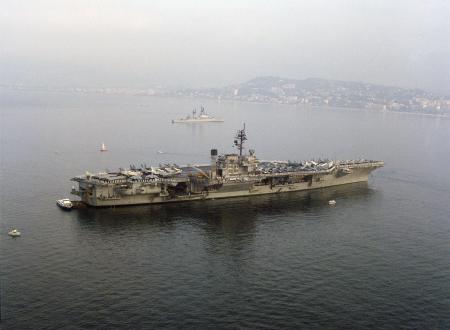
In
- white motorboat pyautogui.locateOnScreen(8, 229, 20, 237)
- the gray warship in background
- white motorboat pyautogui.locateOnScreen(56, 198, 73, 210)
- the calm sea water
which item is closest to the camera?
the calm sea water

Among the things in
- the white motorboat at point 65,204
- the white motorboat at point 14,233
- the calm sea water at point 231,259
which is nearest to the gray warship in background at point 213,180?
the calm sea water at point 231,259

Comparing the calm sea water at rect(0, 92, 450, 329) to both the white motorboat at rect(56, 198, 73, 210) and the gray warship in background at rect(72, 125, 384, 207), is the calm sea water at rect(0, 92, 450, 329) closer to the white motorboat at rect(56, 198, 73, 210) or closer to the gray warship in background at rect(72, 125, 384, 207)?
the white motorboat at rect(56, 198, 73, 210)

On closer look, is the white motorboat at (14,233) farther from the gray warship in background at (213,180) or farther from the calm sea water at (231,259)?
the gray warship in background at (213,180)

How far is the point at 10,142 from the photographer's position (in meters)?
101

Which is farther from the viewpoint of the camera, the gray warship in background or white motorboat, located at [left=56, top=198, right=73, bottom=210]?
the gray warship in background

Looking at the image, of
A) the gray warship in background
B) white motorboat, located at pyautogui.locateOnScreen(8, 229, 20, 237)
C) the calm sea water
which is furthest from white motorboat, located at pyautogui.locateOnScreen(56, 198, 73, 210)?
white motorboat, located at pyautogui.locateOnScreen(8, 229, 20, 237)

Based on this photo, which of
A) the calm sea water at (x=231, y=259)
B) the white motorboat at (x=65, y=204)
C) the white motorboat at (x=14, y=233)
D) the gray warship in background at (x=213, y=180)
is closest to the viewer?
the calm sea water at (x=231, y=259)

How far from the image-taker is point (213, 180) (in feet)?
194

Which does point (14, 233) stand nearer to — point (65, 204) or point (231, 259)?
point (65, 204)

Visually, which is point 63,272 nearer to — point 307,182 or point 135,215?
point 135,215

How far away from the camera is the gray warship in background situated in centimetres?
5384

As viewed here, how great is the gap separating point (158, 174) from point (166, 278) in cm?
2468

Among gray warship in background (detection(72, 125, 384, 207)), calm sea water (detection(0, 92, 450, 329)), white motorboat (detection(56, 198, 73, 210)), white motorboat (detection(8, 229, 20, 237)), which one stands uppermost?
gray warship in background (detection(72, 125, 384, 207))

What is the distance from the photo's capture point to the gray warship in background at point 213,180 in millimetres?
53844
